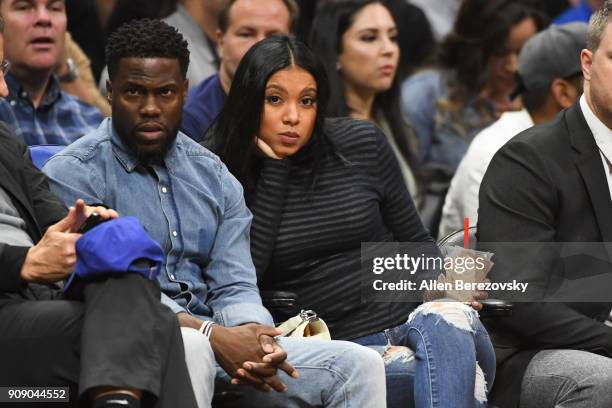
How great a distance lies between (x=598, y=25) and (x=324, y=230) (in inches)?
48.6

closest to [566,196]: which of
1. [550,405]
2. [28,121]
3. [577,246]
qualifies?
[577,246]

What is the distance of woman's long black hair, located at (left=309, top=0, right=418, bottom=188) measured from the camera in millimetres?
6754

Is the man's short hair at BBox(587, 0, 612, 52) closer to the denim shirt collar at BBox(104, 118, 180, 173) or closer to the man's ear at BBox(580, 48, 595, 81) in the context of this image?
the man's ear at BBox(580, 48, 595, 81)

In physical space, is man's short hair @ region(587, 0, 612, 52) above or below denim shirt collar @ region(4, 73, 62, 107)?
above

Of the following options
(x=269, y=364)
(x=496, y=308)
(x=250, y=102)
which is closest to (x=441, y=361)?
(x=496, y=308)

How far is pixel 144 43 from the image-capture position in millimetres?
4434

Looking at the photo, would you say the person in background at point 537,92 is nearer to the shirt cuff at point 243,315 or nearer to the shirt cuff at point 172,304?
the shirt cuff at point 243,315

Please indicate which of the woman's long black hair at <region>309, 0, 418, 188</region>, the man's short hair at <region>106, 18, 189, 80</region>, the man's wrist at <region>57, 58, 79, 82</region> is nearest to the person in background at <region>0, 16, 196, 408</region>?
the man's short hair at <region>106, 18, 189, 80</region>

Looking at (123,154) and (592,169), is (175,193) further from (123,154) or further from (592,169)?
(592,169)

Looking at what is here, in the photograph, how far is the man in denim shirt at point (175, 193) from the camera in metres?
4.20

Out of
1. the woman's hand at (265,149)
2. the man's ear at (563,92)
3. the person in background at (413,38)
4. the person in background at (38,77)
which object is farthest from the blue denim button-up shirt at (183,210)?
the person in background at (413,38)

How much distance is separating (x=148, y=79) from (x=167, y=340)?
1.12 meters

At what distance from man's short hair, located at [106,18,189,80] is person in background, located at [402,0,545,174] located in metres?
3.01

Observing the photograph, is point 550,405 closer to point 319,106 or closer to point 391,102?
point 319,106
